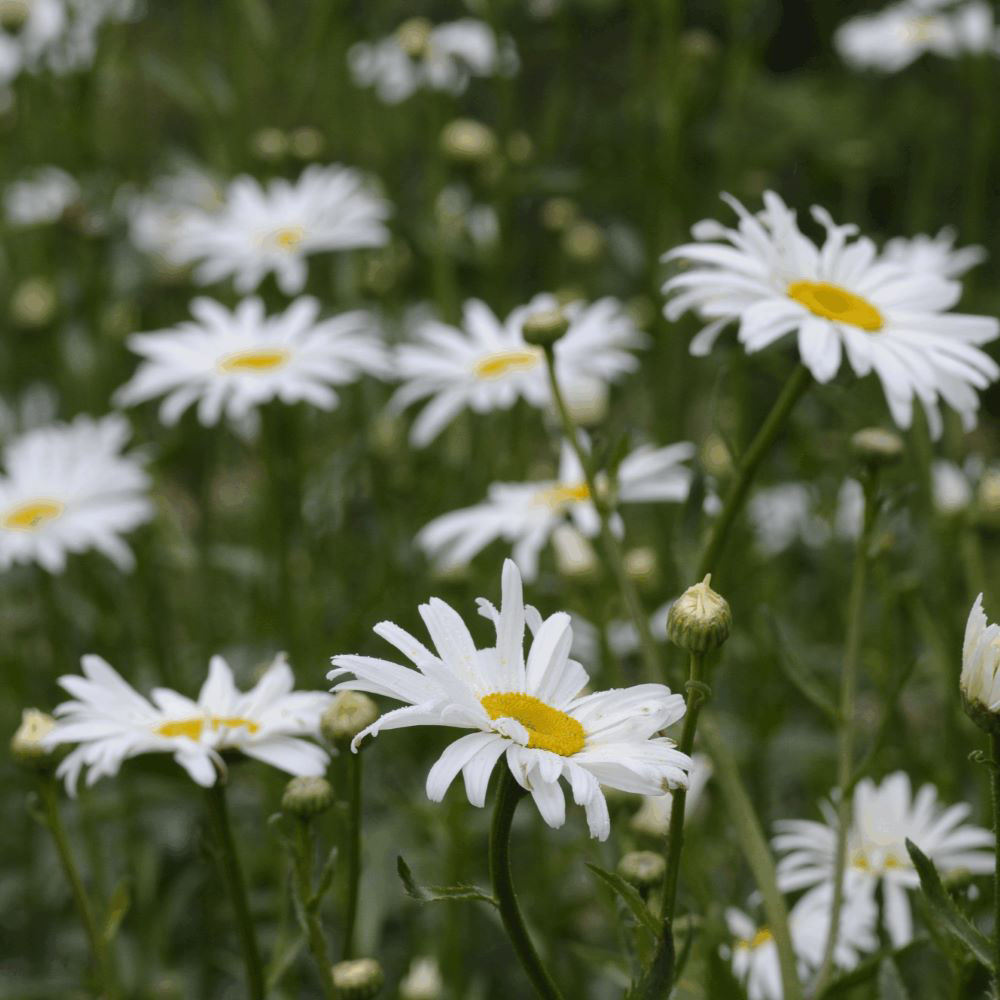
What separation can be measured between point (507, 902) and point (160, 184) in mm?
2735

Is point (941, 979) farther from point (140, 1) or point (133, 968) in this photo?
point (140, 1)

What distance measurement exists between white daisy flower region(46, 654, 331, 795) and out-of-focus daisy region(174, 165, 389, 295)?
3.67 ft

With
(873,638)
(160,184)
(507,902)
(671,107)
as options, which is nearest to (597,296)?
(160,184)

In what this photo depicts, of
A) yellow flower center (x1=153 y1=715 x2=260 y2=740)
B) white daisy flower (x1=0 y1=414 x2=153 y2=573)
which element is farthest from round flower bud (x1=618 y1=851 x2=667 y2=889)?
white daisy flower (x1=0 y1=414 x2=153 y2=573)

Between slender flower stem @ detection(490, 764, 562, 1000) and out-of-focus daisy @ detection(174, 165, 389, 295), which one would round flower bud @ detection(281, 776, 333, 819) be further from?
out-of-focus daisy @ detection(174, 165, 389, 295)

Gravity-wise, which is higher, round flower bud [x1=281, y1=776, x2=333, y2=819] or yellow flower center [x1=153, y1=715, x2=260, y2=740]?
yellow flower center [x1=153, y1=715, x2=260, y2=740]

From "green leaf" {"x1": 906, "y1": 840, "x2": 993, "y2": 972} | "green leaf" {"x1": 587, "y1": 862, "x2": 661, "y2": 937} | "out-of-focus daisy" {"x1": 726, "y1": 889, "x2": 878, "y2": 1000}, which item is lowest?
"out-of-focus daisy" {"x1": 726, "y1": 889, "x2": 878, "y2": 1000}

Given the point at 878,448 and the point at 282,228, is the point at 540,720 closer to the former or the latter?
the point at 878,448

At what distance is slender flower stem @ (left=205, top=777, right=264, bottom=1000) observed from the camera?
0.92 metres

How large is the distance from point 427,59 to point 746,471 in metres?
1.35

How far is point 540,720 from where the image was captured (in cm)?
76

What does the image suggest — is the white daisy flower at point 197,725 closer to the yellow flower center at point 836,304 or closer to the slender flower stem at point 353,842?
the slender flower stem at point 353,842

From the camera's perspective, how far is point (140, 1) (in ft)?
8.83

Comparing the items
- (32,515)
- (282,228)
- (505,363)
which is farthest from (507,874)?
(282,228)
